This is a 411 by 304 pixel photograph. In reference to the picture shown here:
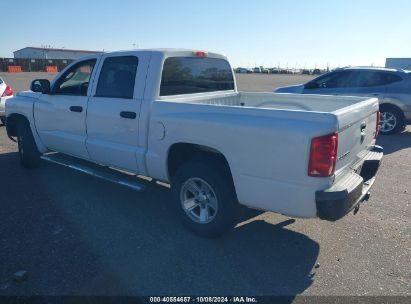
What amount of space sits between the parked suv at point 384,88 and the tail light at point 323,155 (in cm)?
716

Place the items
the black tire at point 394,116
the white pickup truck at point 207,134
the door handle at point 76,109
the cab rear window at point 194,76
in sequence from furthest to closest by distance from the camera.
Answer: the black tire at point 394,116 < the door handle at point 76,109 < the cab rear window at point 194,76 < the white pickup truck at point 207,134

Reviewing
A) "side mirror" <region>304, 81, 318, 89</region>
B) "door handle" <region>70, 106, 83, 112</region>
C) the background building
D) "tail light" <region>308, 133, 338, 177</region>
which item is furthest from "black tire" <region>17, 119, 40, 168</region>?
the background building

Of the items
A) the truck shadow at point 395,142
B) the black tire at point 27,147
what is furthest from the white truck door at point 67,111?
the truck shadow at point 395,142

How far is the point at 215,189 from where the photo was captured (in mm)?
3619

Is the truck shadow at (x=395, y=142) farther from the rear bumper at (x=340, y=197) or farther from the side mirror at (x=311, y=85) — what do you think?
the rear bumper at (x=340, y=197)

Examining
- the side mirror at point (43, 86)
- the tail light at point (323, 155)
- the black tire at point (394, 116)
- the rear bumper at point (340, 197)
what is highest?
the side mirror at point (43, 86)

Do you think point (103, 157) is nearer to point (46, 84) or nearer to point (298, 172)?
point (46, 84)

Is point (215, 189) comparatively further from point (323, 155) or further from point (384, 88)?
point (384, 88)

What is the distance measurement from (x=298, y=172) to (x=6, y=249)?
2944 millimetres

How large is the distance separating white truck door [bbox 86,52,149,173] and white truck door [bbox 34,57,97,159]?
231 millimetres

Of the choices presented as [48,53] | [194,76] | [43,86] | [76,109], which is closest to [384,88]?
[194,76]

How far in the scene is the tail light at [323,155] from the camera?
9.45 ft

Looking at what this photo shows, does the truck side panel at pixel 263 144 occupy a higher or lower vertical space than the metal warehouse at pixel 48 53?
lower

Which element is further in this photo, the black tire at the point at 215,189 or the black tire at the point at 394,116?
the black tire at the point at 394,116
